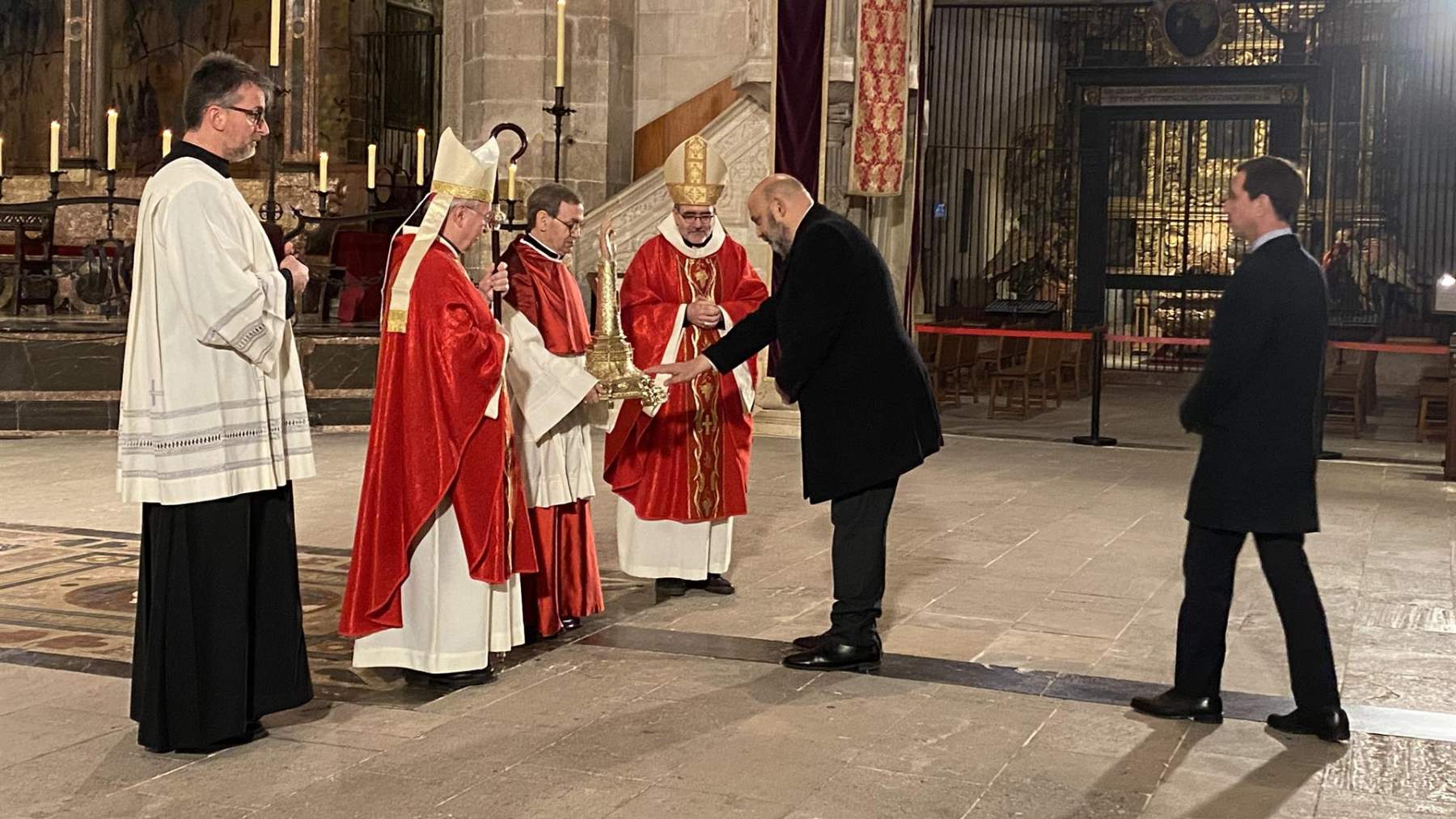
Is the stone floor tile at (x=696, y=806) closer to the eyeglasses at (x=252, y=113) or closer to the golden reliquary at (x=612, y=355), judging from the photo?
the golden reliquary at (x=612, y=355)

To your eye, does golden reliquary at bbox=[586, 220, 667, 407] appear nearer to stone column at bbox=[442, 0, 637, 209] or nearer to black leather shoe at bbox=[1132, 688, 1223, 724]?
black leather shoe at bbox=[1132, 688, 1223, 724]

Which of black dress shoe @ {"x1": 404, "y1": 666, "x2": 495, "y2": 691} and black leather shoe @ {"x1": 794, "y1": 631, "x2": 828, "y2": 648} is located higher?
black leather shoe @ {"x1": 794, "y1": 631, "x2": 828, "y2": 648}

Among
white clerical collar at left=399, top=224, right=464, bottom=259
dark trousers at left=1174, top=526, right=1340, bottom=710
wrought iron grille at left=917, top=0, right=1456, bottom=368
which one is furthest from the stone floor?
wrought iron grille at left=917, top=0, right=1456, bottom=368

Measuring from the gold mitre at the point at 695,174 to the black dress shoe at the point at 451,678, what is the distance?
2.15 metres

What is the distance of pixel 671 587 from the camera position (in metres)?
6.39

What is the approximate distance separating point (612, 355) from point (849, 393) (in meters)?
0.82

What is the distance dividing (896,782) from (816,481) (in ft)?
4.35

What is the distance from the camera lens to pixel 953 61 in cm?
1981

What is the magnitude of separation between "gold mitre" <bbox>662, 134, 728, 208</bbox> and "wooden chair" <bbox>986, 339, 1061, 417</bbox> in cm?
758

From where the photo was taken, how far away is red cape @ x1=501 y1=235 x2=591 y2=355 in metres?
5.64

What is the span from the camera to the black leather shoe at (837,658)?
5176 mm

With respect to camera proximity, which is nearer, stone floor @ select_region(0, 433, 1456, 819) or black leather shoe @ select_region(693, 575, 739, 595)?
stone floor @ select_region(0, 433, 1456, 819)

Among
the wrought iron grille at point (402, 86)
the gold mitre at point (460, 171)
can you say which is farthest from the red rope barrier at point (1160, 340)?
the wrought iron grille at point (402, 86)

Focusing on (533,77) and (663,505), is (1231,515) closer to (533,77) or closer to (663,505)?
(663,505)
